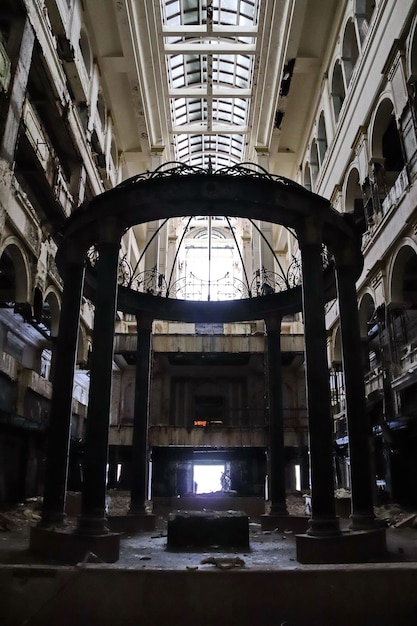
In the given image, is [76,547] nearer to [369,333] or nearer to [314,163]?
[369,333]

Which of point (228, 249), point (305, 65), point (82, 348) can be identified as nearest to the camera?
point (82, 348)

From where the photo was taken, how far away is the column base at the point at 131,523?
9500mm

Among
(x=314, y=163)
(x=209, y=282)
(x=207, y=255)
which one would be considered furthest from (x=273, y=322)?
(x=207, y=255)

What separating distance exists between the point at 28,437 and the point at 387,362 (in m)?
12.3

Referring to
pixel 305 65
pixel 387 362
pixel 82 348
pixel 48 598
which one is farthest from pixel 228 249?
pixel 48 598

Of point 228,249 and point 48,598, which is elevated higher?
point 228,249

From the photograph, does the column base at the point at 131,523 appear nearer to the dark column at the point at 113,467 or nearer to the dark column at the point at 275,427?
the dark column at the point at 275,427

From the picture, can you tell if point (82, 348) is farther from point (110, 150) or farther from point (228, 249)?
point (228, 249)

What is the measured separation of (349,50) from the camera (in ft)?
67.7

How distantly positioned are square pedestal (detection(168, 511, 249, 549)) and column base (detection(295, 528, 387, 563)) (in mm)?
1811

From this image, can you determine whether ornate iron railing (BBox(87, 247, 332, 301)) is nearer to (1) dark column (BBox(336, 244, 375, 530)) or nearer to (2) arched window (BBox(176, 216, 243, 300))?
(2) arched window (BBox(176, 216, 243, 300))

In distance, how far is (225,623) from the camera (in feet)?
14.4

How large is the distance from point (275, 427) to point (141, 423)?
2.87 m

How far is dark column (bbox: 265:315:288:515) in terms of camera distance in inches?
411
